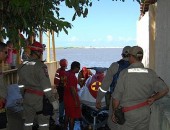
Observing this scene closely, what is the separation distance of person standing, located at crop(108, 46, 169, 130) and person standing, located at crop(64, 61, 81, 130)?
9.61 ft

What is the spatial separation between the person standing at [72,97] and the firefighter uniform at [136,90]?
2954mm

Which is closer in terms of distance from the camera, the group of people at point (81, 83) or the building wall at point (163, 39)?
the group of people at point (81, 83)

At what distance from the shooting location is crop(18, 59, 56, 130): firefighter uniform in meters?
7.20

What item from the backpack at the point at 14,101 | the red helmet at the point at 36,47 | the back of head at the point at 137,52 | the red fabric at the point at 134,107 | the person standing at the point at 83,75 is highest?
the red helmet at the point at 36,47

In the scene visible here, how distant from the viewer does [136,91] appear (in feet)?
18.9

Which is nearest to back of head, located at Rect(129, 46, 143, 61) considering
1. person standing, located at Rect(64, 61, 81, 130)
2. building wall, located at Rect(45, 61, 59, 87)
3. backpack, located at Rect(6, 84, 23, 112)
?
person standing, located at Rect(64, 61, 81, 130)

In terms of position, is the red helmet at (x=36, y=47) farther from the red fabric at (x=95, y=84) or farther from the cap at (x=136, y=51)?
the cap at (x=136, y=51)

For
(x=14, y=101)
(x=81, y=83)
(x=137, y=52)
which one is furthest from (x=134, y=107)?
(x=81, y=83)

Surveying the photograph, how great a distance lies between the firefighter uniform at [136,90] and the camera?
5.74 meters

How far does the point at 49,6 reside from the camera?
18.0 ft

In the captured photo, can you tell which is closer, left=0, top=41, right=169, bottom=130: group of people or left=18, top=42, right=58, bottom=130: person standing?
left=0, top=41, right=169, bottom=130: group of people

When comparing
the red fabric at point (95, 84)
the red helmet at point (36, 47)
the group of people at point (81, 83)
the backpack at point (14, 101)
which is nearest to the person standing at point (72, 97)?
the group of people at point (81, 83)

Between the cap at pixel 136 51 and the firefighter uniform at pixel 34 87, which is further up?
the cap at pixel 136 51

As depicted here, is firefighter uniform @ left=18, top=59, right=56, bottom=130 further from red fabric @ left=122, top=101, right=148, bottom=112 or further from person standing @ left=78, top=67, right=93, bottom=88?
person standing @ left=78, top=67, right=93, bottom=88
